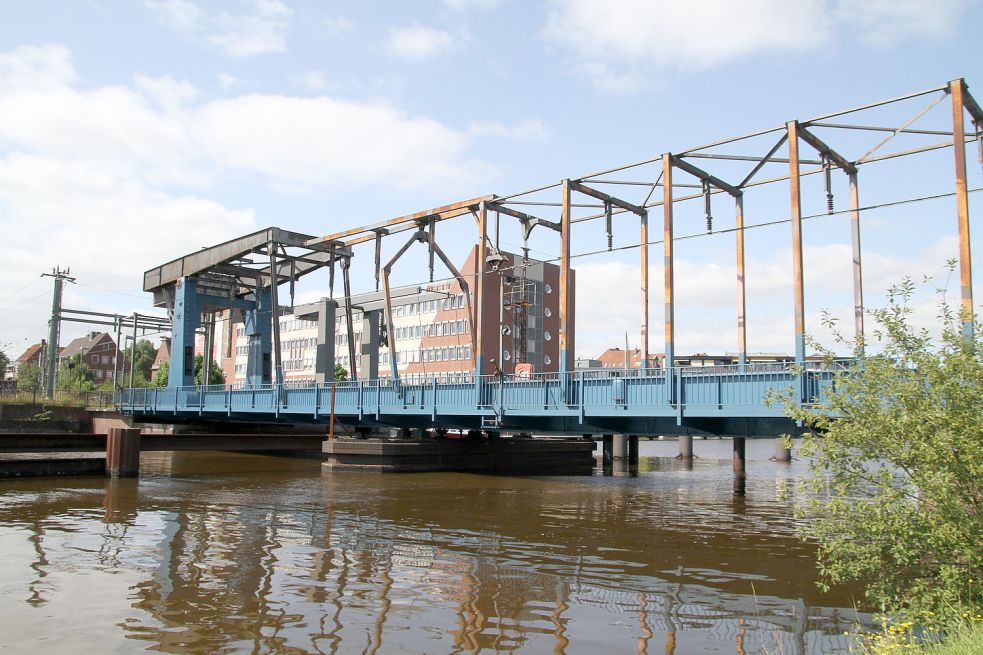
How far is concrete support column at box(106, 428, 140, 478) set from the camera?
90.2ft

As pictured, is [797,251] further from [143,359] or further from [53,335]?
[143,359]

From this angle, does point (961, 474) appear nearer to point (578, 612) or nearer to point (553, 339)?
point (578, 612)

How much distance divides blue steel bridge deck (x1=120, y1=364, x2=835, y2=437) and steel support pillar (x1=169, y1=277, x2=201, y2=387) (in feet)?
14.2

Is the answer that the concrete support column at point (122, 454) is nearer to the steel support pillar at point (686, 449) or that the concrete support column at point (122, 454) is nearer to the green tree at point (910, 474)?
the green tree at point (910, 474)

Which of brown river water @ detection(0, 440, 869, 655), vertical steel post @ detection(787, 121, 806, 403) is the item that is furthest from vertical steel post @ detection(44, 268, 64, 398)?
vertical steel post @ detection(787, 121, 806, 403)

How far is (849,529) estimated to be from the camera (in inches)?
338

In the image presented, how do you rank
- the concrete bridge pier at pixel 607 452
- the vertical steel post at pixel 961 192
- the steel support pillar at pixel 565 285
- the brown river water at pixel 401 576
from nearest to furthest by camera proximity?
the brown river water at pixel 401 576 → the vertical steel post at pixel 961 192 → the steel support pillar at pixel 565 285 → the concrete bridge pier at pixel 607 452

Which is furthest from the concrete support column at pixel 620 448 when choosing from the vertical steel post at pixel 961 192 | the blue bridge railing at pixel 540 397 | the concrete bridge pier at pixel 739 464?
the vertical steel post at pixel 961 192

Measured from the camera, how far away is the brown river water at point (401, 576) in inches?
345

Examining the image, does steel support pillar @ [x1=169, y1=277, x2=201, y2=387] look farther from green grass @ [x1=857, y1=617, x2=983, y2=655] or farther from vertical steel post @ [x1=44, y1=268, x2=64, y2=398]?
green grass @ [x1=857, y1=617, x2=983, y2=655]

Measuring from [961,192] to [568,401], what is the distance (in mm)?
11552

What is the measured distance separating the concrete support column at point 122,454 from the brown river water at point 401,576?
3749 mm

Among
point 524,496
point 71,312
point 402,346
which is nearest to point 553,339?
point 402,346

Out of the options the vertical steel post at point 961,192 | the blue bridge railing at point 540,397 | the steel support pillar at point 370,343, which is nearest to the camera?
the vertical steel post at point 961,192
